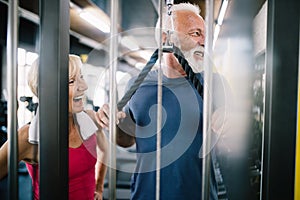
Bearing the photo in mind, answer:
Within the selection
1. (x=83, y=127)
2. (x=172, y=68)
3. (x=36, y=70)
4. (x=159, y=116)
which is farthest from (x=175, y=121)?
(x=36, y=70)

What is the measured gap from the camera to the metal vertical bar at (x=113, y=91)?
4.36 ft

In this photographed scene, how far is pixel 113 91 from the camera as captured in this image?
52.8 inches

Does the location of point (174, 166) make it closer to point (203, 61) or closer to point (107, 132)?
point (107, 132)

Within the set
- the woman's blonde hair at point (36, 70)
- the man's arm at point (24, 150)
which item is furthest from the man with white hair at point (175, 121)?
the man's arm at point (24, 150)

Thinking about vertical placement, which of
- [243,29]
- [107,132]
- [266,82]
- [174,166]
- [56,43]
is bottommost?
[174,166]

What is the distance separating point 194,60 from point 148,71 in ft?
0.67

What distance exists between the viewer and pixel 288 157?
3.67ft

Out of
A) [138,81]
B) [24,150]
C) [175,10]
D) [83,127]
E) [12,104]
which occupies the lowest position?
[24,150]

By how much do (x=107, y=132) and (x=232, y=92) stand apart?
57cm

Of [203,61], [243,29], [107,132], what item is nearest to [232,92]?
[203,61]

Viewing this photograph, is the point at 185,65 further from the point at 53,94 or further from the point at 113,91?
the point at 53,94

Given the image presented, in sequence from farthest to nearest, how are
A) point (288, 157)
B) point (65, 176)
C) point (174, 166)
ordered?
point (174, 166) → point (65, 176) → point (288, 157)

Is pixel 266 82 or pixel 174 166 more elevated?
pixel 266 82

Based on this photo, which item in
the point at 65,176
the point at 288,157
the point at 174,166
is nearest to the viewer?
the point at 288,157
